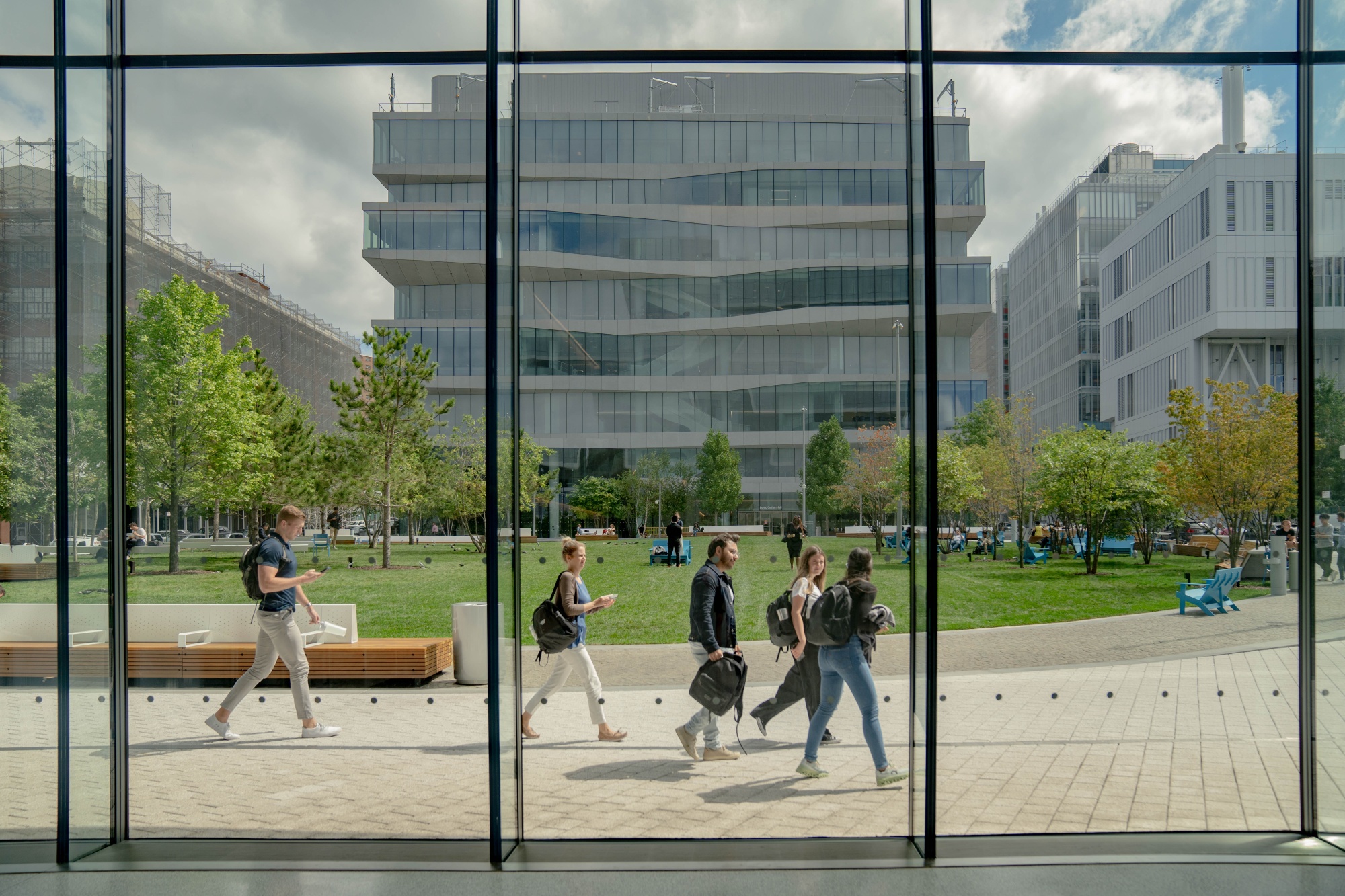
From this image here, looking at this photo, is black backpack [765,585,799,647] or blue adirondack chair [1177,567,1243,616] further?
blue adirondack chair [1177,567,1243,616]

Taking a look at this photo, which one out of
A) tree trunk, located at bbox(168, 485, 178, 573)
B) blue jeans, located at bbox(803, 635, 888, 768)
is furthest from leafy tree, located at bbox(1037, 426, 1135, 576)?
tree trunk, located at bbox(168, 485, 178, 573)

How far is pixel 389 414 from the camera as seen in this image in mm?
6129

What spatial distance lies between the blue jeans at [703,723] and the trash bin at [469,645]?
2.08 metres

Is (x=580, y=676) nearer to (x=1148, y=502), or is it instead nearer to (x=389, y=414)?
(x=389, y=414)

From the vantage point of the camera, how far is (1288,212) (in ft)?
16.2

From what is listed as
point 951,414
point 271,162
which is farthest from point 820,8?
point 271,162

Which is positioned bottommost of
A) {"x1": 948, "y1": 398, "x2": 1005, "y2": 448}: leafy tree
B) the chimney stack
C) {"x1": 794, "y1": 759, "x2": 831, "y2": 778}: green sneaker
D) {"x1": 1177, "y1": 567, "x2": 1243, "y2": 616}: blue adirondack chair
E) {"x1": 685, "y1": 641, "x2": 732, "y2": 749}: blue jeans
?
{"x1": 794, "y1": 759, "x2": 831, "y2": 778}: green sneaker

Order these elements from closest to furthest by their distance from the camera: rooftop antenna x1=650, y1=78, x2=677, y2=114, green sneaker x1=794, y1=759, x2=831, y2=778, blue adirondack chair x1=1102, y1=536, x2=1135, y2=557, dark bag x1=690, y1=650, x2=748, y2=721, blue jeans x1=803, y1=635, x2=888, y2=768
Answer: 1. blue jeans x1=803, y1=635, x2=888, y2=768
2. green sneaker x1=794, y1=759, x2=831, y2=778
3. dark bag x1=690, y1=650, x2=748, y2=721
4. rooftop antenna x1=650, y1=78, x2=677, y2=114
5. blue adirondack chair x1=1102, y1=536, x2=1135, y2=557

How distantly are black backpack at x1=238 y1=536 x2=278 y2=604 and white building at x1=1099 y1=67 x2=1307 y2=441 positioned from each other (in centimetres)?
529

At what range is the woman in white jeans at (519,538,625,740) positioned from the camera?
545cm

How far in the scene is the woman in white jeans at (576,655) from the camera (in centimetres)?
545

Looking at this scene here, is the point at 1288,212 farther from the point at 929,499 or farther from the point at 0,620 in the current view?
the point at 0,620

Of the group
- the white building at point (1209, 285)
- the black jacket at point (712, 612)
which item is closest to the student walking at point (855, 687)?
the black jacket at point (712, 612)

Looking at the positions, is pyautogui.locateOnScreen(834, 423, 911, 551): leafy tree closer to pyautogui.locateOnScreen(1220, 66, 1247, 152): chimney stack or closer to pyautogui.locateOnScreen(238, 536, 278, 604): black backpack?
pyautogui.locateOnScreen(1220, 66, 1247, 152): chimney stack
